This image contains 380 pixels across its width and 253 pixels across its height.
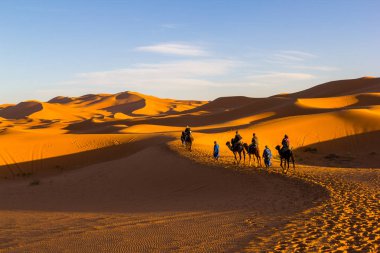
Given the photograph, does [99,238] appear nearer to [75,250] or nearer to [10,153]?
[75,250]

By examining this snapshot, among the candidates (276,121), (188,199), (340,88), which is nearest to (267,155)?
(188,199)

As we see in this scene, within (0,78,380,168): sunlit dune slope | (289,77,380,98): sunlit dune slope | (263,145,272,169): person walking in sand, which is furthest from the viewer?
(289,77,380,98): sunlit dune slope

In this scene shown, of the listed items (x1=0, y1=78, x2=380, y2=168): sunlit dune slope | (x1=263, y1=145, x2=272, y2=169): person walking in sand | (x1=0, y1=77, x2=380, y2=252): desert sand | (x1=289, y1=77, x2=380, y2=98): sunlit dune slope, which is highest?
(x1=289, y1=77, x2=380, y2=98): sunlit dune slope

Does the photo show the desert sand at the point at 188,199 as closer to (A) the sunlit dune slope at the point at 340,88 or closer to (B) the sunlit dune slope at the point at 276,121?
(B) the sunlit dune slope at the point at 276,121

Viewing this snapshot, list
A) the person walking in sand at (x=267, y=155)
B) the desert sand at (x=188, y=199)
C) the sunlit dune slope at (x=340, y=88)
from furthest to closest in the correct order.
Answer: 1. the sunlit dune slope at (x=340, y=88)
2. the person walking in sand at (x=267, y=155)
3. the desert sand at (x=188, y=199)

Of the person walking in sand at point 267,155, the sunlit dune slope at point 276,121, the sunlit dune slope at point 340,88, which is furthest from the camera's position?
the sunlit dune slope at point 340,88

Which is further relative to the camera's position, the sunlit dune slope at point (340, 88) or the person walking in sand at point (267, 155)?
the sunlit dune slope at point (340, 88)

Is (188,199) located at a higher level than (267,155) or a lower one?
lower

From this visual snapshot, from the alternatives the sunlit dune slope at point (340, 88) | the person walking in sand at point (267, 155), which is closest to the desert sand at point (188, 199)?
the person walking in sand at point (267, 155)

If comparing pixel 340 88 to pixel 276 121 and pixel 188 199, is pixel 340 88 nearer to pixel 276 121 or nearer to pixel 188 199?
pixel 276 121

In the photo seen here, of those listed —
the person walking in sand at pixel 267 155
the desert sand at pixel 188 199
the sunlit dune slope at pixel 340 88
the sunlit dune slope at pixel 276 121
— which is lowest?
the desert sand at pixel 188 199

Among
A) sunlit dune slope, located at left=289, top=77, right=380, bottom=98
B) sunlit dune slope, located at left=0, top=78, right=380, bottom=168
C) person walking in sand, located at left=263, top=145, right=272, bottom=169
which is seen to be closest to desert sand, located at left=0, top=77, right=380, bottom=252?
person walking in sand, located at left=263, top=145, right=272, bottom=169

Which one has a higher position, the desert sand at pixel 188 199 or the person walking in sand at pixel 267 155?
the person walking in sand at pixel 267 155

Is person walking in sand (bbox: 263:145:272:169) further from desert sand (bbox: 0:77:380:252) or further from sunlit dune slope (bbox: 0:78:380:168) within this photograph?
sunlit dune slope (bbox: 0:78:380:168)
